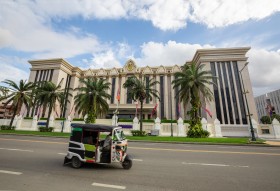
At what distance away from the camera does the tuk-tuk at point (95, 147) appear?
5691 millimetres

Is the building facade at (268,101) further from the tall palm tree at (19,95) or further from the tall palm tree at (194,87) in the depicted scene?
the tall palm tree at (19,95)

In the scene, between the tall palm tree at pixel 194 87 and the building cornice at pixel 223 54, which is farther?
the building cornice at pixel 223 54

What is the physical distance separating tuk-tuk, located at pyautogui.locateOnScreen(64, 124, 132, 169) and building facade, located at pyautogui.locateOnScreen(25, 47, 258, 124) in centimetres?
2483

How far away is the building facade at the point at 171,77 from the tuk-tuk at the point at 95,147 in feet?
81.5

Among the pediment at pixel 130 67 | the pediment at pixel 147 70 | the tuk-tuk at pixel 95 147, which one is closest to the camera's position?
the tuk-tuk at pixel 95 147

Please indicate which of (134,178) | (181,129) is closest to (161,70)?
(181,129)

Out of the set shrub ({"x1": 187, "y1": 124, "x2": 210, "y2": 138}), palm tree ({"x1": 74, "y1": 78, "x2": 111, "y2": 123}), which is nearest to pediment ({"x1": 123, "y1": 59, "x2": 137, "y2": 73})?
palm tree ({"x1": 74, "y1": 78, "x2": 111, "y2": 123})

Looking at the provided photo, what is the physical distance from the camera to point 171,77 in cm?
5453

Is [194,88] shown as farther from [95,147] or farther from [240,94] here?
[240,94]

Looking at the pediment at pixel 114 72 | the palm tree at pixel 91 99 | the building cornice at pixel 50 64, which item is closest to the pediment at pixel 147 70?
the pediment at pixel 114 72

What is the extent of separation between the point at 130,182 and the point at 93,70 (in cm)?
6209

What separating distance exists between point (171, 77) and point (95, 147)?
169ft

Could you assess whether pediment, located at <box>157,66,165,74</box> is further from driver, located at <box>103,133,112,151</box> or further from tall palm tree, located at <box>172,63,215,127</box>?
driver, located at <box>103,133,112,151</box>

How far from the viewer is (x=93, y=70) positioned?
61.7 m
